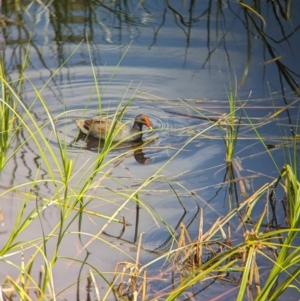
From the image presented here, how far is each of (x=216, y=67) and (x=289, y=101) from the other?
3.48ft

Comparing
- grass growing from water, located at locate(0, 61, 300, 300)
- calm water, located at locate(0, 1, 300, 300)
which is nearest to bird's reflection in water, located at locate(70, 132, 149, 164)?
calm water, located at locate(0, 1, 300, 300)

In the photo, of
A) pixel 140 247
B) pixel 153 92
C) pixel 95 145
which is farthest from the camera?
pixel 153 92

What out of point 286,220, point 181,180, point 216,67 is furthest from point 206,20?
point 286,220

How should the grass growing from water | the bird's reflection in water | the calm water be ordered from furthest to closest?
1. the bird's reflection in water
2. the calm water
3. the grass growing from water

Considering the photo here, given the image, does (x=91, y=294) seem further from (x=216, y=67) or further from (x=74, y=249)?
(x=216, y=67)

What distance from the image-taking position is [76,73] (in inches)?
298

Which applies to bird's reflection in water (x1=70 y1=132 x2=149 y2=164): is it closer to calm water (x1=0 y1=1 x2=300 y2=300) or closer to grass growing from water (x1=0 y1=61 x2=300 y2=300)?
calm water (x1=0 y1=1 x2=300 y2=300)

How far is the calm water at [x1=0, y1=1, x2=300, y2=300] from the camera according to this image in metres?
4.99

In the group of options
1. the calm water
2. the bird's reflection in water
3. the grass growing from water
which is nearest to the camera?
the grass growing from water

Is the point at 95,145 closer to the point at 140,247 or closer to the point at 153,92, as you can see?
the point at 153,92

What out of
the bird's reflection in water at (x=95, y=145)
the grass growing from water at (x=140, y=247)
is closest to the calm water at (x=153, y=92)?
the bird's reflection in water at (x=95, y=145)

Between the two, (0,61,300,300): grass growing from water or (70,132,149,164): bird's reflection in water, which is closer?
(0,61,300,300): grass growing from water

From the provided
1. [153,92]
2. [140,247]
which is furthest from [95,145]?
[140,247]

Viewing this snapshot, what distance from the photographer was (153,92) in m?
7.22
